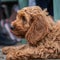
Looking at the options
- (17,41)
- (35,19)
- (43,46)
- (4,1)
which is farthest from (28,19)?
(4,1)

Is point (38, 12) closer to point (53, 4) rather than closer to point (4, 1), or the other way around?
point (53, 4)

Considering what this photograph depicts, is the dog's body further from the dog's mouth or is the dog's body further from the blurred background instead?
the blurred background

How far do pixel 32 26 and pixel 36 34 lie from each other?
9cm

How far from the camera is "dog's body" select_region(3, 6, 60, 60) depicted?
12.2 ft

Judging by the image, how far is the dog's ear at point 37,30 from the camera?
3822 mm

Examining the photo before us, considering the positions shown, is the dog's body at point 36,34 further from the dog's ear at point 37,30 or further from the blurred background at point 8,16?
the blurred background at point 8,16

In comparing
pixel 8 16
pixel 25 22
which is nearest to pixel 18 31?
pixel 25 22

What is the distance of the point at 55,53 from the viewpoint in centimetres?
374

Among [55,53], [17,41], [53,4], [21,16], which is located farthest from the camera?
[17,41]

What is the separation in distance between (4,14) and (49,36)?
4.24 meters

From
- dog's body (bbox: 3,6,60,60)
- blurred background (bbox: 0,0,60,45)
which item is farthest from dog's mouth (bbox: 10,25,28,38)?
blurred background (bbox: 0,0,60,45)

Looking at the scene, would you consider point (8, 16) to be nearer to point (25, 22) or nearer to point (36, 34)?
point (25, 22)

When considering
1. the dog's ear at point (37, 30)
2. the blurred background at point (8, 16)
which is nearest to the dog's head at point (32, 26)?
the dog's ear at point (37, 30)

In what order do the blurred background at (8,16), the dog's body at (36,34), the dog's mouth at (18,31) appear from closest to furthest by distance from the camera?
1. the dog's body at (36,34)
2. the dog's mouth at (18,31)
3. the blurred background at (8,16)
